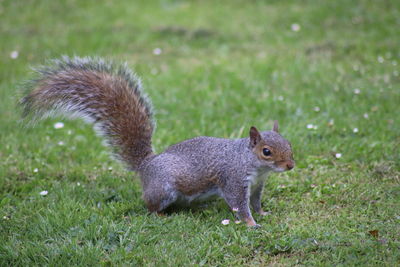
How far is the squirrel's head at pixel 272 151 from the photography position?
3231 mm

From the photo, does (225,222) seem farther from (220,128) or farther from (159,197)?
(220,128)

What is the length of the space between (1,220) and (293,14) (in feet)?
19.5

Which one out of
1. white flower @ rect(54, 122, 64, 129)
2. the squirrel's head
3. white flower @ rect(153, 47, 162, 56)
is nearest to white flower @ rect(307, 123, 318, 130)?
the squirrel's head

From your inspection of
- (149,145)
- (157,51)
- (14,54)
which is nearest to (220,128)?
(149,145)

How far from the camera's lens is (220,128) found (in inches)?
194

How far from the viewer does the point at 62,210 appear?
137 inches

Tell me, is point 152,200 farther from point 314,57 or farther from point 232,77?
point 314,57

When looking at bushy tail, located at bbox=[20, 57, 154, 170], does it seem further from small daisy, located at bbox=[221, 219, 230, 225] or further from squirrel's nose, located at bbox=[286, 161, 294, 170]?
squirrel's nose, located at bbox=[286, 161, 294, 170]

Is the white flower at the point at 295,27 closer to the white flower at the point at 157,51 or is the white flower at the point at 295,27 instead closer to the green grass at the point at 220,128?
the green grass at the point at 220,128

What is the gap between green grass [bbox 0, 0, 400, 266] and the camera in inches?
120

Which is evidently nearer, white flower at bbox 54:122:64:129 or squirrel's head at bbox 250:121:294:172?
squirrel's head at bbox 250:121:294:172

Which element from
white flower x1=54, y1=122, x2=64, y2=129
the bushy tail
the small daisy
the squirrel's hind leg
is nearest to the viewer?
the small daisy

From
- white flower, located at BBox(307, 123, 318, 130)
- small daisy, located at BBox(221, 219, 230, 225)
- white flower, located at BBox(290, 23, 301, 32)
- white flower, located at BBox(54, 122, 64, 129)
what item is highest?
white flower, located at BBox(290, 23, 301, 32)

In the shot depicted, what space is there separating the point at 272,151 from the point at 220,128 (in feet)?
5.63
